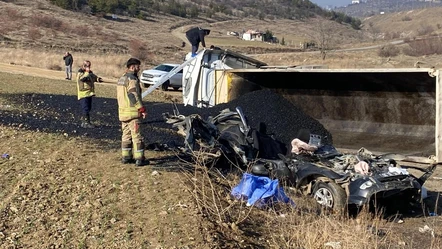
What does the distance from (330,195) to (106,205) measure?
114 inches

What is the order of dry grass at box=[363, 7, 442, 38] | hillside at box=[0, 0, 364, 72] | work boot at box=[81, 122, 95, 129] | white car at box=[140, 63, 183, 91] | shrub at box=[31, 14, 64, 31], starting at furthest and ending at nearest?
1. dry grass at box=[363, 7, 442, 38]
2. shrub at box=[31, 14, 64, 31]
3. hillside at box=[0, 0, 364, 72]
4. white car at box=[140, 63, 183, 91]
5. work boot at box=[81, 122, 95, 129]

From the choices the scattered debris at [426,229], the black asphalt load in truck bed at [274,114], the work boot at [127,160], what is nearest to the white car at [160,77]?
the black asphalt load in truck bed at [274,114]

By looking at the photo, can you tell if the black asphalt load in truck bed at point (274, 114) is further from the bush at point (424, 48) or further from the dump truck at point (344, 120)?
the bush at point (424, 48)

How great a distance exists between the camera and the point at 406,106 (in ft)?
34.9

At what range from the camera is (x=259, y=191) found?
6941 mm

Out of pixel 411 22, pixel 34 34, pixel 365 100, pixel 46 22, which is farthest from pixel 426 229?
pixel 411 22

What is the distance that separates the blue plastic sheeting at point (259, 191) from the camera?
6840 mm

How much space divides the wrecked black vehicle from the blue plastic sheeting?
671mm

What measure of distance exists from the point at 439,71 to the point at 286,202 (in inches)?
145

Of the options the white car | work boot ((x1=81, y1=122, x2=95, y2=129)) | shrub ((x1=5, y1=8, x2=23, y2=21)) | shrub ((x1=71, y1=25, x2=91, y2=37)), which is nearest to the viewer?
work boot ((x1=81, y1=122, x2=95, y2=129))

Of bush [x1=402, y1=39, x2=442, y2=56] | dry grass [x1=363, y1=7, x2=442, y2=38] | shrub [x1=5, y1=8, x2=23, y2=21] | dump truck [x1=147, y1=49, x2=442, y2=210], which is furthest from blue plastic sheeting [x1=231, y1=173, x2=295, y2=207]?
dry grass [x1=363, y1=7, x2=442, y2=38]

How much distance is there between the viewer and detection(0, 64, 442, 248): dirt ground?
5641 mm

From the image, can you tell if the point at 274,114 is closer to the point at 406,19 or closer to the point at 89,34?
the point at 89,34

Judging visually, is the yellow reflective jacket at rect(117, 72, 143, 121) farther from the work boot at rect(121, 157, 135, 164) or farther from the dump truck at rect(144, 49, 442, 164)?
the dump truck at rect(144, 49, 442, 164)
